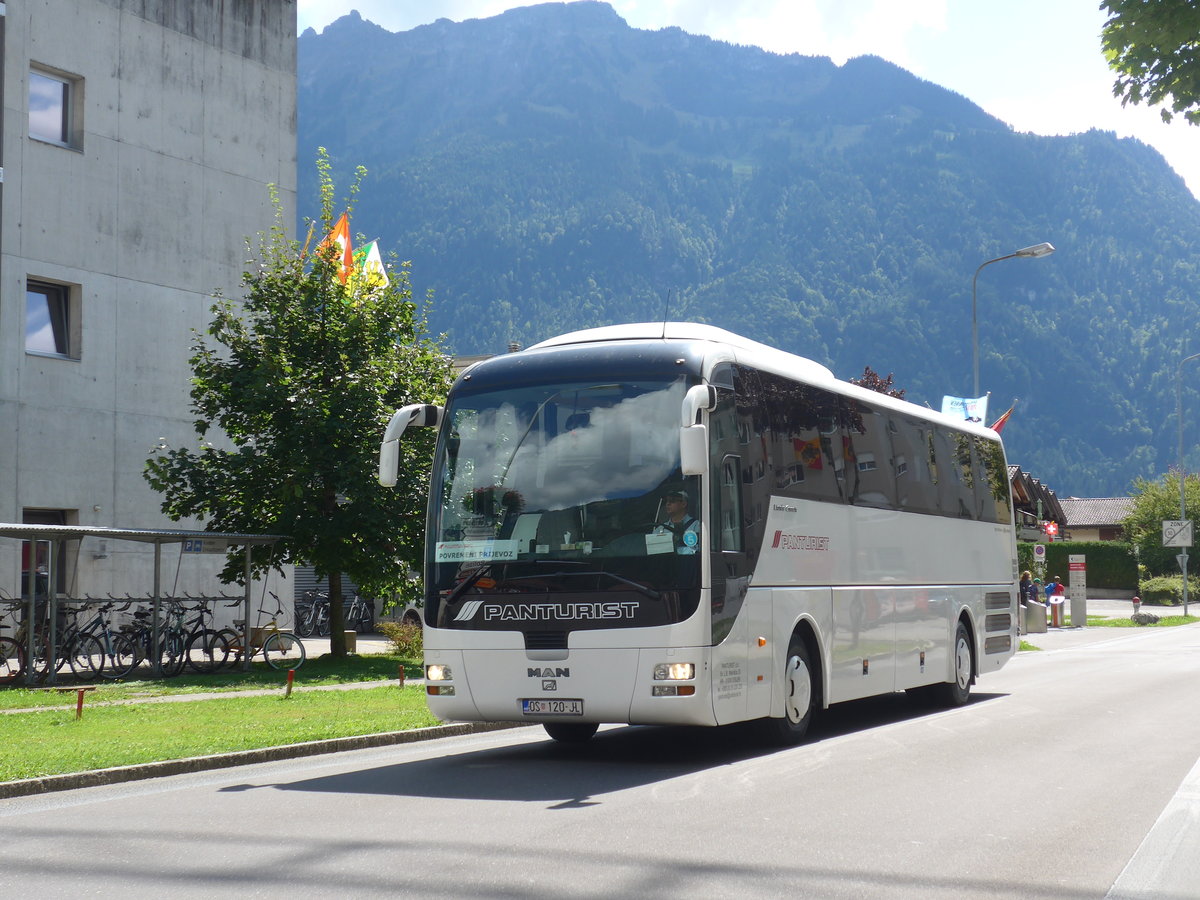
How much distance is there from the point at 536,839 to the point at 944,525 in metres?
10.7

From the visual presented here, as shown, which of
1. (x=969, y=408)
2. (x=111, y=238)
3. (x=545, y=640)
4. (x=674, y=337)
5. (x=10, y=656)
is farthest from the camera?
(x=969, y=408)

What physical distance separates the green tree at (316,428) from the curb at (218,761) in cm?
953

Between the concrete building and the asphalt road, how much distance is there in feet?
51.1

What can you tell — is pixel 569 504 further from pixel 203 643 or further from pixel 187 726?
pixel 203 643

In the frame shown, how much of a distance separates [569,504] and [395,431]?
173 cm

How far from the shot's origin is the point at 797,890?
657 cm

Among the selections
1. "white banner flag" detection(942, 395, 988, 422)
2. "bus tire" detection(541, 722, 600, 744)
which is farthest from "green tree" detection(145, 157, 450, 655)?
"white banner flag" detection(942, 395, 988, 422)

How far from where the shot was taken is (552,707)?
37.1 feet

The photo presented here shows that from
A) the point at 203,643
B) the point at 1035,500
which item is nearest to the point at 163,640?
the point at 203,643

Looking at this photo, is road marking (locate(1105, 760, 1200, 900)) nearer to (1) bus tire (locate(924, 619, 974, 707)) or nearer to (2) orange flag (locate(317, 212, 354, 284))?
(1) bus tire (locate(924, 619, 974, 707))

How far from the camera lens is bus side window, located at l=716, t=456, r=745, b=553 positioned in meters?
11.6

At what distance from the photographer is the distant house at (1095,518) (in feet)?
383

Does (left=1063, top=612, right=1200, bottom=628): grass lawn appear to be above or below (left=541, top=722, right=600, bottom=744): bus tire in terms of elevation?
below

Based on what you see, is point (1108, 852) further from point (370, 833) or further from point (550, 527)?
point (550, 527)
